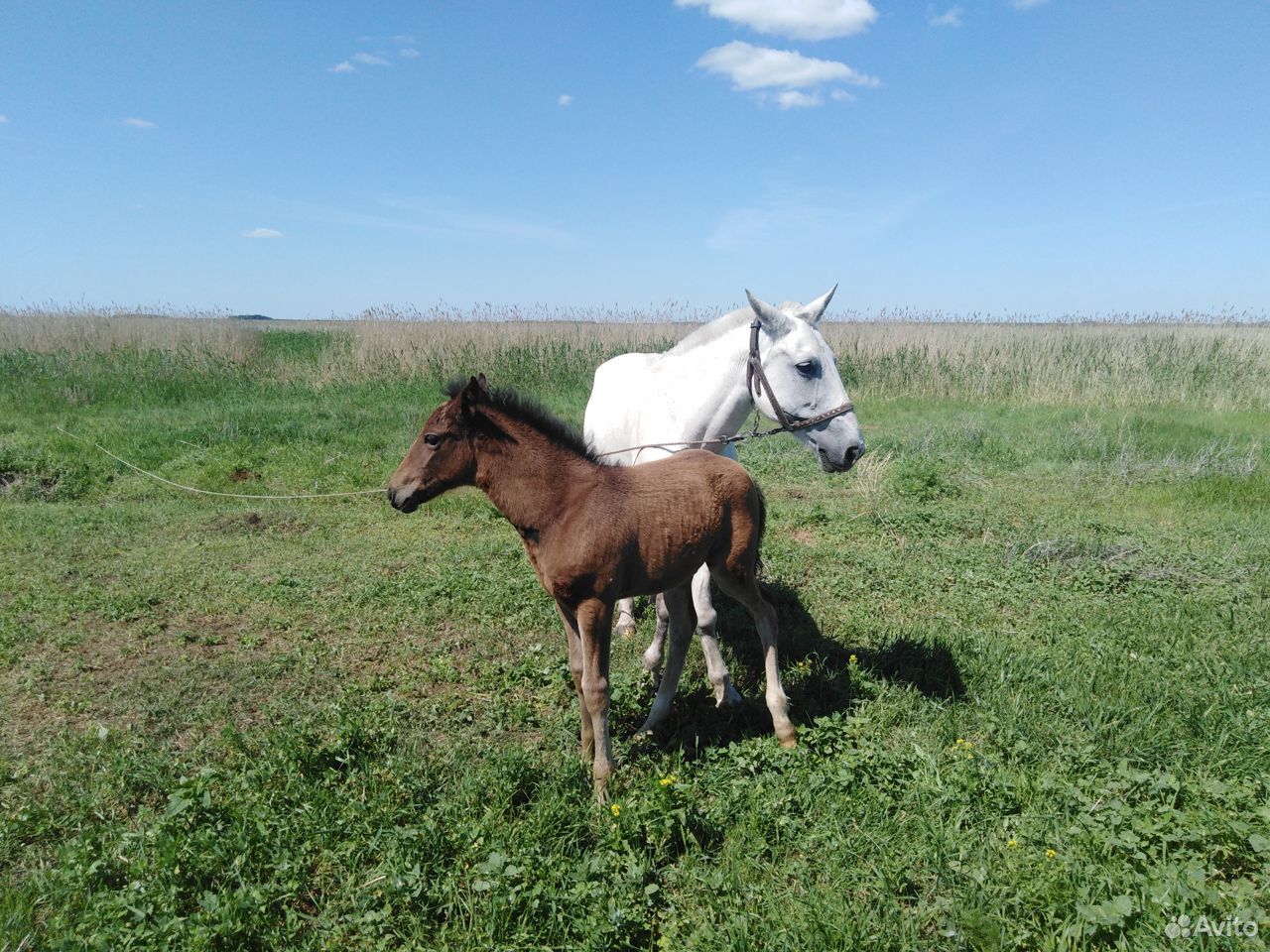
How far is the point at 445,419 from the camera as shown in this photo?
344cm

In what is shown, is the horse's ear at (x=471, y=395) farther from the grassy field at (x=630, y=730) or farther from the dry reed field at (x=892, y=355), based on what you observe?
the dry reed field at (x=892, y=355)

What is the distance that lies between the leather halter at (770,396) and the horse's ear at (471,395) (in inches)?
68.9

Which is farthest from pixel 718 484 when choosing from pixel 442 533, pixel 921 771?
pixel 442 533

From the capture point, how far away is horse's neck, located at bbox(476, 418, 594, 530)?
3.46 meters

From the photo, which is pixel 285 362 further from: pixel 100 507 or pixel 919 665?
pixel 919 665

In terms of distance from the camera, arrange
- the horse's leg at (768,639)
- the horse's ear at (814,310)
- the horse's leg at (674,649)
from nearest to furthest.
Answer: the horse's leg at (768,639)
the horse's leg at (674,649)
the horse's ear at (814,310)

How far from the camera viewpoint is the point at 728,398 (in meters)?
4.61

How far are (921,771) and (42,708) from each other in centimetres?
494

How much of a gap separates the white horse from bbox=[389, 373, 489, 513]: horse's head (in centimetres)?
87

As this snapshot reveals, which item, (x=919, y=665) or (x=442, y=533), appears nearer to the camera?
(x=919, y=665)

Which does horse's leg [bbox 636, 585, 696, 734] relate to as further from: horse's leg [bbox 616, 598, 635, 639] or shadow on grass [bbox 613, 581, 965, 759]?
horse's leg [bbox 616, 598, 635, 639]

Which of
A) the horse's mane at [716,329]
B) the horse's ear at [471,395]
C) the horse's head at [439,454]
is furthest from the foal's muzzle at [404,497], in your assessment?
the horse's mane at [716,329]

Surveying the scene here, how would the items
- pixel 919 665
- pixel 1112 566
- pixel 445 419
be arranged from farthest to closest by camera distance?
1. pixel 1112 566
2. pixel 919 665
3. pixel 445 419

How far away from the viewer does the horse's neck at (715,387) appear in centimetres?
458
